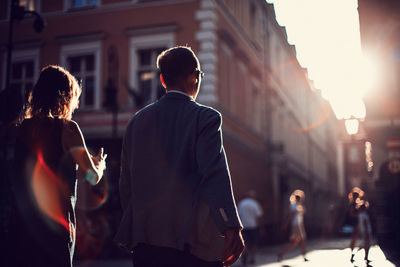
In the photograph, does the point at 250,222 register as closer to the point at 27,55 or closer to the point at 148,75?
the point at 148,75

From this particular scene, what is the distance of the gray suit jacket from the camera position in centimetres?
265

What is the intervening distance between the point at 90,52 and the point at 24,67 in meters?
2.88

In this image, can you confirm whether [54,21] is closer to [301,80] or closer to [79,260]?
[79,260]

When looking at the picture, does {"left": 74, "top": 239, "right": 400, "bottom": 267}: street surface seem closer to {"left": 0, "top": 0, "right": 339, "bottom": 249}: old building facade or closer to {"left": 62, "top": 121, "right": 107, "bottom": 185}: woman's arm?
{"left": 0, "top": 0, "right": 339, "bottom": 249}: old building facade

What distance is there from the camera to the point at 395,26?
2461 cm

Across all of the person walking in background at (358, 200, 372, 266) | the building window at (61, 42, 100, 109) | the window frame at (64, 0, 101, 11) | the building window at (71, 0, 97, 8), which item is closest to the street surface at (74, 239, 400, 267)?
the person walking in background at (358, 200, 372, 266)

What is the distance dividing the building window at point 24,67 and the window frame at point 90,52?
3.84ft

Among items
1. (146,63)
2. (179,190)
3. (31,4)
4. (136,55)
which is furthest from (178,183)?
(31,4)

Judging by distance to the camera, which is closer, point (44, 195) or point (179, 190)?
point (179, 190)

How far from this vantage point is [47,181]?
3197mm

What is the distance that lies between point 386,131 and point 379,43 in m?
3.77

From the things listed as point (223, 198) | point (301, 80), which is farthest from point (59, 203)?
point (301, 80)

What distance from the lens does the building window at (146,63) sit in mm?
19781

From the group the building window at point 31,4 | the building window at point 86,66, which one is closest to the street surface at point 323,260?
the building window at point 86,66
